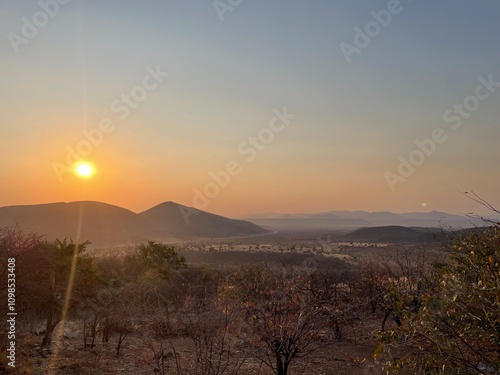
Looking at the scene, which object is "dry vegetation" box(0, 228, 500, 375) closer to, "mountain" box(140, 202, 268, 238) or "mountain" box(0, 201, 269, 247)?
"mountain" box(0, 201, 269, 247)

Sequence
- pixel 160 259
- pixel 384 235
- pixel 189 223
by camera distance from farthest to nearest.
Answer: pixel 189 223 → pixel 384 235 → pixel 160 259

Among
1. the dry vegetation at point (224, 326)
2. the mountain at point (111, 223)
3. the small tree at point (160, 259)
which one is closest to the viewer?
the dry vegetation at point (224, 326)

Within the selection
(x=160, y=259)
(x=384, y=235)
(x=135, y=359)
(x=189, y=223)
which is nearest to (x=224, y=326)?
(x=135, y=359)

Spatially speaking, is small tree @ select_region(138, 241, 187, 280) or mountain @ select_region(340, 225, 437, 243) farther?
mountain @ select_region(340, 225, 437, 243)

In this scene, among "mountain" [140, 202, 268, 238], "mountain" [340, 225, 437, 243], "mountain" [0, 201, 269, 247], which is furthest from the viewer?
"mountain" [140, 202, 268, 238]

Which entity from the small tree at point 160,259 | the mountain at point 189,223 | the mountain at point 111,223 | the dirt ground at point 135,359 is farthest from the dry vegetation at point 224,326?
the mountain at point 189,223

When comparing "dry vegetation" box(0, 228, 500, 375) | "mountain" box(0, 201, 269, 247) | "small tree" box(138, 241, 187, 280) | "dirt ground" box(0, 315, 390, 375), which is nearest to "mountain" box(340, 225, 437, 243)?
"mountain" box(0, 201, 269, 247)

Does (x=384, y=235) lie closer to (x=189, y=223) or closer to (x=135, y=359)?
(x=189, y=223)

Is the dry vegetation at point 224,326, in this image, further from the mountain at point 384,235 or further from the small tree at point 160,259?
the mountain at point 384,235

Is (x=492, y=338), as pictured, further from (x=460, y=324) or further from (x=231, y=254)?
(x=231, y=254)

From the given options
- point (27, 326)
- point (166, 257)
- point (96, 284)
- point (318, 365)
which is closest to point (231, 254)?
point (166, 257)
